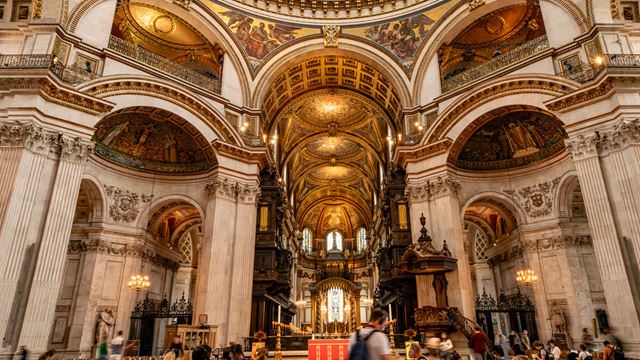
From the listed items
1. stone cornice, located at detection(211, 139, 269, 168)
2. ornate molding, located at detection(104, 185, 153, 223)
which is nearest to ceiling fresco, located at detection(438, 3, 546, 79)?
stone cornice, located at detection(211, 139, 269, 168)

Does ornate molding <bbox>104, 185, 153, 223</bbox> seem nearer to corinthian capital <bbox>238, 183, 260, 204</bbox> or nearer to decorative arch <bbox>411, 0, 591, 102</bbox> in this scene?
corinthian capital <bbox>238, 183, 260, 204</bbox>

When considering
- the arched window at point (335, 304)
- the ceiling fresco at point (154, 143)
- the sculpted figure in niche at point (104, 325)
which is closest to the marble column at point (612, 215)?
the ceiling fresco at point (154, 143)

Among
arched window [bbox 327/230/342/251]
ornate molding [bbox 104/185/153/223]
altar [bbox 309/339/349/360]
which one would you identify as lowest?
altar [bbox 309/339/349/360]

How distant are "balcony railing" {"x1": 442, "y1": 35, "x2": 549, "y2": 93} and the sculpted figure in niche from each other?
675 inches

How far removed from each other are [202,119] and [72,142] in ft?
16.5

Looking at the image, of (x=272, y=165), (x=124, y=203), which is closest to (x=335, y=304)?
(x=272, y=165)

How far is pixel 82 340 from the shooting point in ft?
48.6

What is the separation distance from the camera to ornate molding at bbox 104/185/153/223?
16797 millimetres

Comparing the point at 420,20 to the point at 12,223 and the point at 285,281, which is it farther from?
the point at 12,223

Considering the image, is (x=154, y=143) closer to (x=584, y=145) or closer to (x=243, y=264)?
(x=243, y=264)

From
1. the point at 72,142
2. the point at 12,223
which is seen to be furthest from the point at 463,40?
the point at 12,223

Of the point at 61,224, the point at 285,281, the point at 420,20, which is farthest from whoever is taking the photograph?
the point at 285,281

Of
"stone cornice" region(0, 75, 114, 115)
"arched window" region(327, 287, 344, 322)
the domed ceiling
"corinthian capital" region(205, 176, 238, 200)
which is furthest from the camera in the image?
"arched window" region(327, 287, 344, 322)

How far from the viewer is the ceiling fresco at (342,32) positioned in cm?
1870
